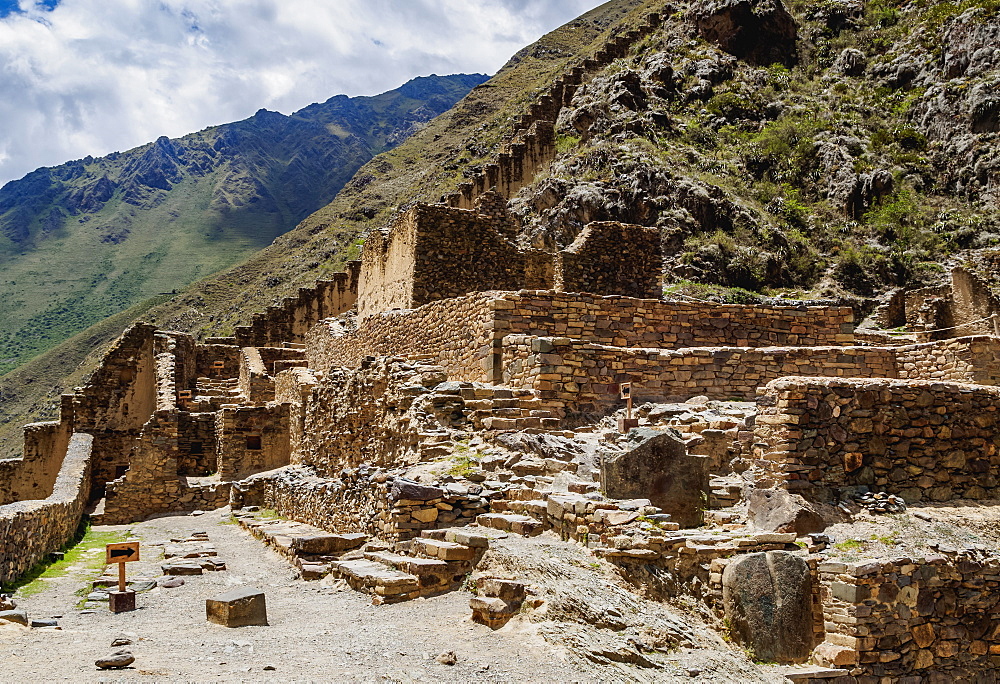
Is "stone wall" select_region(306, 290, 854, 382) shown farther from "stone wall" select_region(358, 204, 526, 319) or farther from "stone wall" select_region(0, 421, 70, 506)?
"stone wall" select_region(0, 421, 70, 506)

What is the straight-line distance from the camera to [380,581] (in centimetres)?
638

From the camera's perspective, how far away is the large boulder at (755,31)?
46469mm

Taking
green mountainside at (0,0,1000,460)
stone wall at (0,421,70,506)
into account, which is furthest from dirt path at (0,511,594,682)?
green mountainside at (0,0,1000,460)

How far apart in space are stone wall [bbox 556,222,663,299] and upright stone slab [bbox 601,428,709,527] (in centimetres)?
853

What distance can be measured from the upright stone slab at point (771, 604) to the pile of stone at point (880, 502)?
138 cm

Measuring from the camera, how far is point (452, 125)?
9119 cm

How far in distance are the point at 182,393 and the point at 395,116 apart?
144 m

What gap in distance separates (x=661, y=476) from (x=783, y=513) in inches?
41.8

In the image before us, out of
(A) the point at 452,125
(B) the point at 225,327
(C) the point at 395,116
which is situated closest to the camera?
(B) the point at 225,327

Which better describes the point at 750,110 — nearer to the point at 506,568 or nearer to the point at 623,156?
the point at 623,156

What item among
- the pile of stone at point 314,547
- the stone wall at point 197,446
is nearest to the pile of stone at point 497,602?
the pile of stone at point 314,547

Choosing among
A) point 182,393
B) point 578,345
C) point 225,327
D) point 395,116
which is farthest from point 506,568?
point 395,116

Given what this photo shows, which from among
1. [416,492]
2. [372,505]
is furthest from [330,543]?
[416,492]

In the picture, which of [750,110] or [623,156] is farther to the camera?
[750,110]
